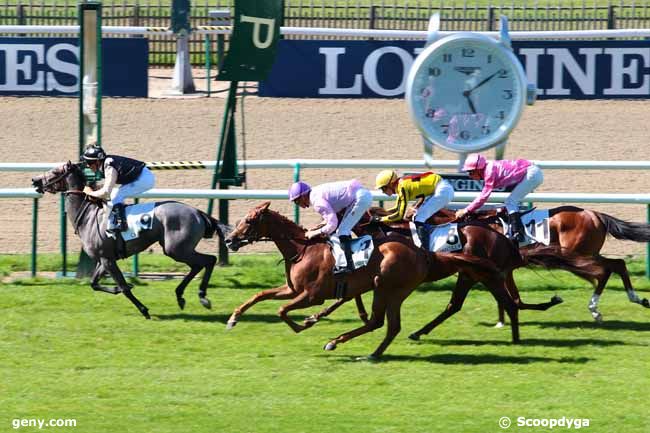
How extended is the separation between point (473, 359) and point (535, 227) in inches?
71.3

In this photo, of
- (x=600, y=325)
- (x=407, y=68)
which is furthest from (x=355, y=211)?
(x=407, y=68)

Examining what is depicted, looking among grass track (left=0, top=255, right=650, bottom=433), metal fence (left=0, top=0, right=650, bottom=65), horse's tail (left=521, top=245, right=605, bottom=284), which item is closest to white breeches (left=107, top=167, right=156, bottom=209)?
grass track (left=0, top=255, right=650, bottom=433)

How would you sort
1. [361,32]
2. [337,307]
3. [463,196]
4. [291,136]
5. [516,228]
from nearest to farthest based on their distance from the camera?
1. [337,307]
2. [516,228]
3. [463,196]
4. [291,136]
5. [361,32]

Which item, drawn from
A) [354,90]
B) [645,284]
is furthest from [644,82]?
[645,284]

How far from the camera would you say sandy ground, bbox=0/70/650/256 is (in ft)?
52.4

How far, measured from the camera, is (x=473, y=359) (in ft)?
31.2

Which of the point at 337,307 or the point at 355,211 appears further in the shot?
the point at 337,307

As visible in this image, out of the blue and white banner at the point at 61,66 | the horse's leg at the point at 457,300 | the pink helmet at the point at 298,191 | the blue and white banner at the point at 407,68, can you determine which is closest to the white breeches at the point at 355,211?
the pink helmet at the point at 298,191

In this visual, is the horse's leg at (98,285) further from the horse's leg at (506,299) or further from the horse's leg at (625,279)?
the horse's leg at (625,279)

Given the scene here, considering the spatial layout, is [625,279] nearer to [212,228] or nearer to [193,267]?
[212,228]

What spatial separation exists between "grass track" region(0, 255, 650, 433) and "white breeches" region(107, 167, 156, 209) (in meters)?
0.92

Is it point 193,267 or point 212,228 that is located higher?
point 212,228

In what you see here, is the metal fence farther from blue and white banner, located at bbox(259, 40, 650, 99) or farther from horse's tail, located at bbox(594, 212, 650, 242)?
horse's tail, located at bbox(594, 212, 650, 242)

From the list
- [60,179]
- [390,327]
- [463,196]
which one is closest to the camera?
[390,327]
